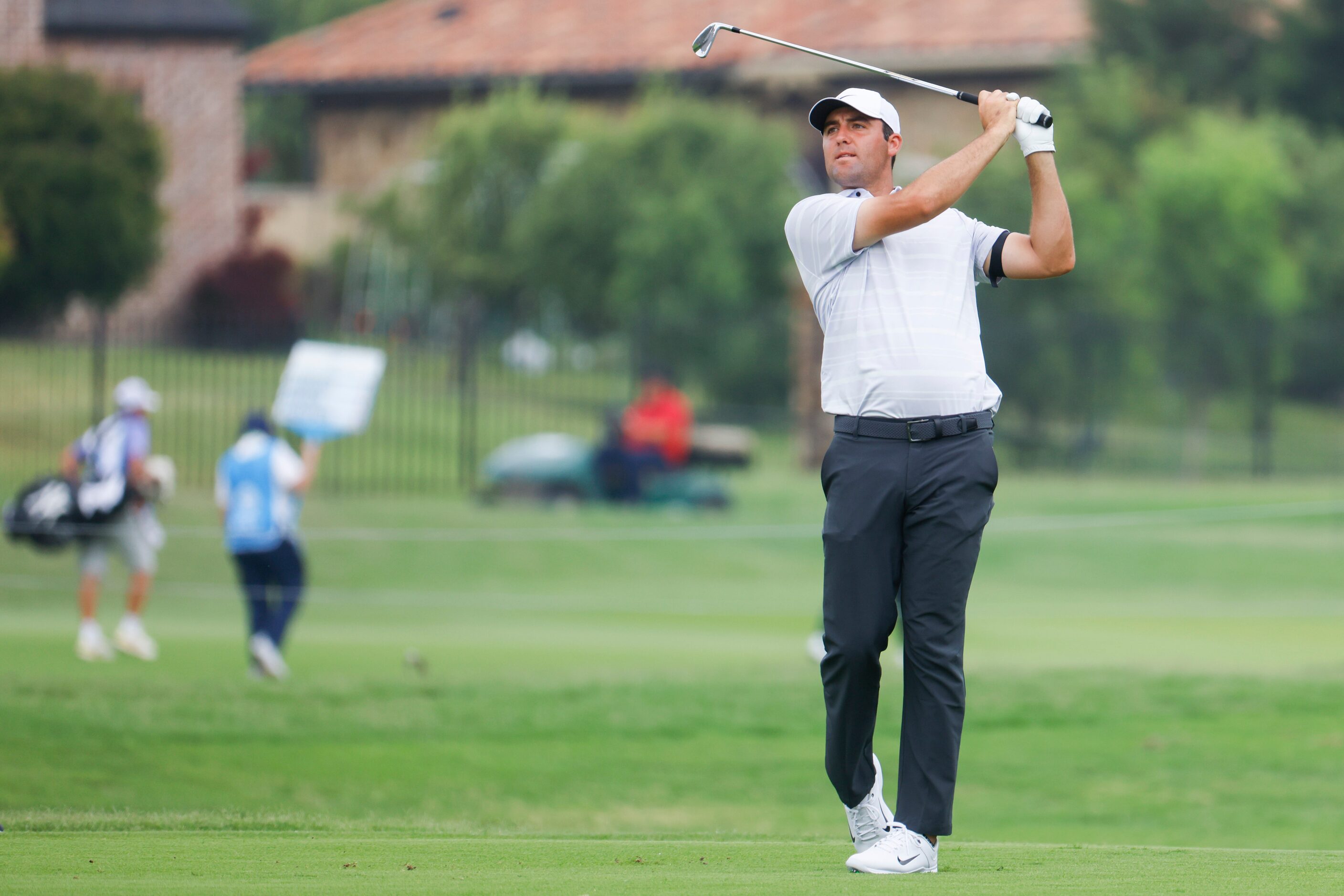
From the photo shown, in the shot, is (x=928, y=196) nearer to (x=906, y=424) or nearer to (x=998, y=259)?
(x=998, y=259)

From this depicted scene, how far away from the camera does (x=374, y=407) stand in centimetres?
2525

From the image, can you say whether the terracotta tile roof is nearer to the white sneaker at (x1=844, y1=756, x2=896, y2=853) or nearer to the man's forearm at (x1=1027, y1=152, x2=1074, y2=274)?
the man's forearm at (x1=1027, y1=152, x2=1074, y2=274)

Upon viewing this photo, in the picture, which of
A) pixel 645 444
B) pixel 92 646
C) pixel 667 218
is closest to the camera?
pixel 92 646

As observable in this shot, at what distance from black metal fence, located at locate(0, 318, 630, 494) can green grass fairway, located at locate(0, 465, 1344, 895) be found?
3.55 meters

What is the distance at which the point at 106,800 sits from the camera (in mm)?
7535

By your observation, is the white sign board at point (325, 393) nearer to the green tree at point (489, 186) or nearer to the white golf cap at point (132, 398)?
the white golf cap at point (132, 398)

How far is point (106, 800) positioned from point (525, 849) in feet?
10.6

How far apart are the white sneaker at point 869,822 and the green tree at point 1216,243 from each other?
22741 mm

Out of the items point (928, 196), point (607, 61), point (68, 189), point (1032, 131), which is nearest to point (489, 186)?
point (607, 61)

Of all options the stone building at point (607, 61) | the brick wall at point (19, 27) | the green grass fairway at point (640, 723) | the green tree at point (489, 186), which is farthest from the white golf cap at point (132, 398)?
the stone building at point (607, 61)

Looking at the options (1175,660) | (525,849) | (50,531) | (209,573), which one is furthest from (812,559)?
(525,849)

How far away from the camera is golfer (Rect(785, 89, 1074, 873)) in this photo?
Answer: 4.67m

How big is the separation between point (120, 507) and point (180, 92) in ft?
74.7

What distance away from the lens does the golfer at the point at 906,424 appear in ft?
15.3
